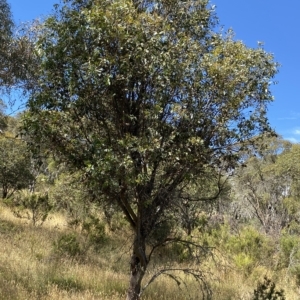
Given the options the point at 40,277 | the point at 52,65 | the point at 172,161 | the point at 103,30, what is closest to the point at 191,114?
the point at 172,161

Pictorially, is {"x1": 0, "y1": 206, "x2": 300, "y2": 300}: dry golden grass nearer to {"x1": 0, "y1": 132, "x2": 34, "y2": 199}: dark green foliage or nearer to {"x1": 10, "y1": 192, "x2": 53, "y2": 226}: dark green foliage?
{"x1": 10, "y1": 192, "x2": 53, "y2": 226}: dark green foliage

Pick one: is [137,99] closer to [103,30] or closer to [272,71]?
[103,30]

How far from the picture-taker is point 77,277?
7344mm

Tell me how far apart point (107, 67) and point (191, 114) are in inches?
46.4

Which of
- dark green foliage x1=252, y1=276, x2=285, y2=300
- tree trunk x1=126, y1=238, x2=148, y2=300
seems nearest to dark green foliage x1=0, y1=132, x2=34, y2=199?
tree trunk x1=126, y1=238, x2=148, y2=300

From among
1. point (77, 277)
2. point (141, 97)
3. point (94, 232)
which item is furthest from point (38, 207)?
point (141, 97)

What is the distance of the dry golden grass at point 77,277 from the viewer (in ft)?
20.4

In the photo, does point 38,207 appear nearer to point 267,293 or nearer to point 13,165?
point 13,165

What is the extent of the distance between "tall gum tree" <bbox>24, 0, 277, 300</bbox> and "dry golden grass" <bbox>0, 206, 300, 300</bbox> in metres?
2.30

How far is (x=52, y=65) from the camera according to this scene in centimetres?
451

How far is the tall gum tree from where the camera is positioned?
4.15m

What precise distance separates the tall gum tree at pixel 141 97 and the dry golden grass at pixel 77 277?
A: 2.30m

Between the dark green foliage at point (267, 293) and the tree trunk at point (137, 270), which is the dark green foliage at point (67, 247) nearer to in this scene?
the tree trunk at point (137, 270)

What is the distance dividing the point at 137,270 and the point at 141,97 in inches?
102
